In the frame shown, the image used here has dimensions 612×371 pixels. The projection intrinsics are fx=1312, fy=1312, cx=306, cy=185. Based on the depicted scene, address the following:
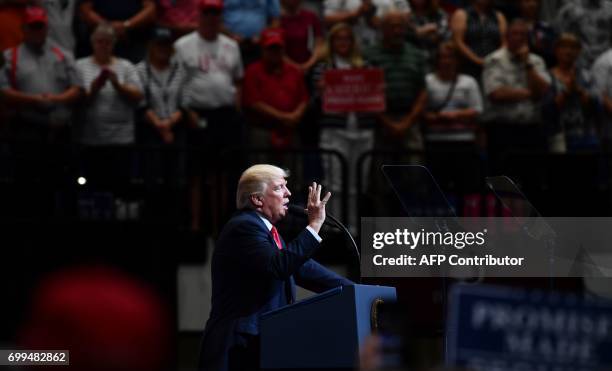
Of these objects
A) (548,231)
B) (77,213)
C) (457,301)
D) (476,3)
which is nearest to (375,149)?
(476,3)

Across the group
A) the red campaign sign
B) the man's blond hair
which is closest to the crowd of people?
the red campaign sign

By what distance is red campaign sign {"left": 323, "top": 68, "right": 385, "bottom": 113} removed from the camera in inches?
Answer: 450

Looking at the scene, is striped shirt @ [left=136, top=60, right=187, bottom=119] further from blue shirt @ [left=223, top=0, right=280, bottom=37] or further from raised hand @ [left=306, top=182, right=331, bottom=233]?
raised hand @ [left=306, top=182, right=331, bottom=233]

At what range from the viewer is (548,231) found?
668cm

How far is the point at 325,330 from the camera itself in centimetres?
590

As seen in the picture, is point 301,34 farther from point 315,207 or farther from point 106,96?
point 315,207

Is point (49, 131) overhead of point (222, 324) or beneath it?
overhead

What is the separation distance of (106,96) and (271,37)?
1556 mm

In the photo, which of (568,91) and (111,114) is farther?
(568,91)

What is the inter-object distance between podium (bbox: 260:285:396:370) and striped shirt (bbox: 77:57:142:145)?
575 centimetres

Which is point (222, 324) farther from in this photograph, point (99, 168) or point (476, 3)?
point (476, 3)

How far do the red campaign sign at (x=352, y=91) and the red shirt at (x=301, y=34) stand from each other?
1.00m

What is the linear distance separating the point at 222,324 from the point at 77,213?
14.2ft

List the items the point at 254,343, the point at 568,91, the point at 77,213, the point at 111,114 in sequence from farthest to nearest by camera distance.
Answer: the point at 568,91 → the point at 111,114 → the point at 77,213 → the point at 254,343
